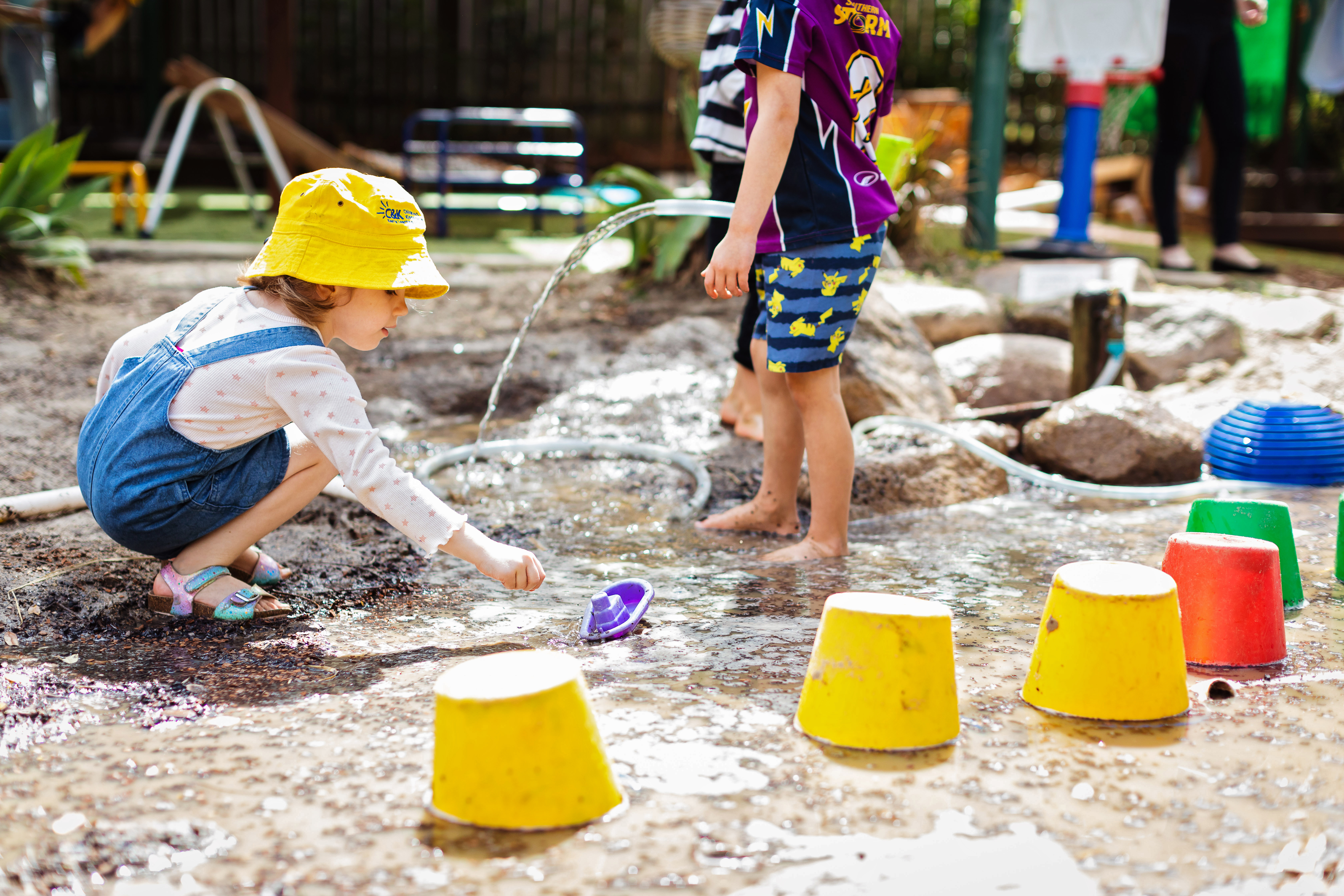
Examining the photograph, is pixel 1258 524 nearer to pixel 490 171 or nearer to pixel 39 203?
pixel 39 203

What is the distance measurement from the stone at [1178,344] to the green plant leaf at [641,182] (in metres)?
2.20

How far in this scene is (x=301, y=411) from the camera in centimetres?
211

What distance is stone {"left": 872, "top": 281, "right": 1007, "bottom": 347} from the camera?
512cm

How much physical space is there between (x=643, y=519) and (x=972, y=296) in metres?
2.74

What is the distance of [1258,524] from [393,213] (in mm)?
1996

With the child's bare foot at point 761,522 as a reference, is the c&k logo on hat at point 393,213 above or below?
above

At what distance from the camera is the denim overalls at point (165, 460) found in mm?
2164

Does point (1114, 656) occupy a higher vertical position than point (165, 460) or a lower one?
lower

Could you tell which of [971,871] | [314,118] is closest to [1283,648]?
[971,871]

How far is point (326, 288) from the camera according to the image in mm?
2166

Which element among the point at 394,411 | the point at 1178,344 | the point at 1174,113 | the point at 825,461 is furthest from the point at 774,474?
the point at 1174,113

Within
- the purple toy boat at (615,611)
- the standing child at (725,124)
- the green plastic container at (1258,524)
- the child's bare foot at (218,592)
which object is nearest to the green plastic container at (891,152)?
the standing child at (725,124)

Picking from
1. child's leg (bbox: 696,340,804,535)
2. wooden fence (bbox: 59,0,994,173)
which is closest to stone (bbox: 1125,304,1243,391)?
child's leg (bbox: 696,340,804,535)

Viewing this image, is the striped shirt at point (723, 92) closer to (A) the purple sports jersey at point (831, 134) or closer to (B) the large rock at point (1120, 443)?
(A) the purple sports jersey at point (831, 134)
